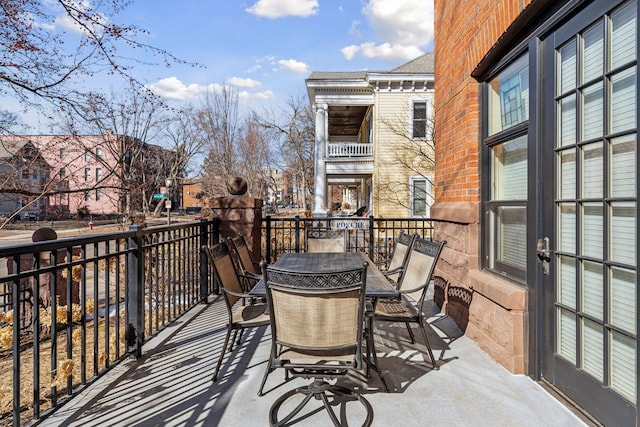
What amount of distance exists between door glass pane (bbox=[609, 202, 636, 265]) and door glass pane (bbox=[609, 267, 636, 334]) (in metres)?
0.07

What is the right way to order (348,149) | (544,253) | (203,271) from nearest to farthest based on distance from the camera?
(544,253)
(203,271)
(348,149)

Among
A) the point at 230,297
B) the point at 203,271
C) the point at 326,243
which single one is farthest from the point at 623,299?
the point at 203,271

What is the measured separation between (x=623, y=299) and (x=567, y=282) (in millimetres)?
465

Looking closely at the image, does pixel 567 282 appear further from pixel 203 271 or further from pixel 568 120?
pixel 203 271

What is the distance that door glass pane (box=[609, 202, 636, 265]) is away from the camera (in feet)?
5.75

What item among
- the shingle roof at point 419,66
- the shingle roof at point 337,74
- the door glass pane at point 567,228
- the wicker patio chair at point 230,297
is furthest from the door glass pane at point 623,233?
the shingle roof at point 337,74

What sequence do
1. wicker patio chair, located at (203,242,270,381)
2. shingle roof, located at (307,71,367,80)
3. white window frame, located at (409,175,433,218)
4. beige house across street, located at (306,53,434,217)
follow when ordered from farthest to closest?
1. shingle roof, located at (307,71,367,80)
2. beige house across street, located at (306,53,434,217)
3. white window frame, located at (409,175,433,218)
4. wicker patio chair, located at (203,242,270,381)

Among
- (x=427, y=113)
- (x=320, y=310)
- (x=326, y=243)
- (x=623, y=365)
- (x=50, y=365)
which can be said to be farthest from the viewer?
(x=427, y=113)

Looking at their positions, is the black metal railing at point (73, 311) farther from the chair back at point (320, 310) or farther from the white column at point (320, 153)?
the white column at point (320, 153)

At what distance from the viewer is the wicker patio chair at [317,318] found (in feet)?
6.29

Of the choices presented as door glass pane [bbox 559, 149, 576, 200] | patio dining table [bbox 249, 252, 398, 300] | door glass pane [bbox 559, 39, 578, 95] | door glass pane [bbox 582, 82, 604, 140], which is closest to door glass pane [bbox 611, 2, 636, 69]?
door glass pane [bbox 582, 82, 604, 140]

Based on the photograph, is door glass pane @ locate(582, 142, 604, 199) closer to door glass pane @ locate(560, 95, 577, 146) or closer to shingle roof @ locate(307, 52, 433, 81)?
door glass pane @ locate(560, 95, 577, 146)

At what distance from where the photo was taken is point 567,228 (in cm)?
227

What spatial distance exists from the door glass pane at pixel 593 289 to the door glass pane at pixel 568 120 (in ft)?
2.58
